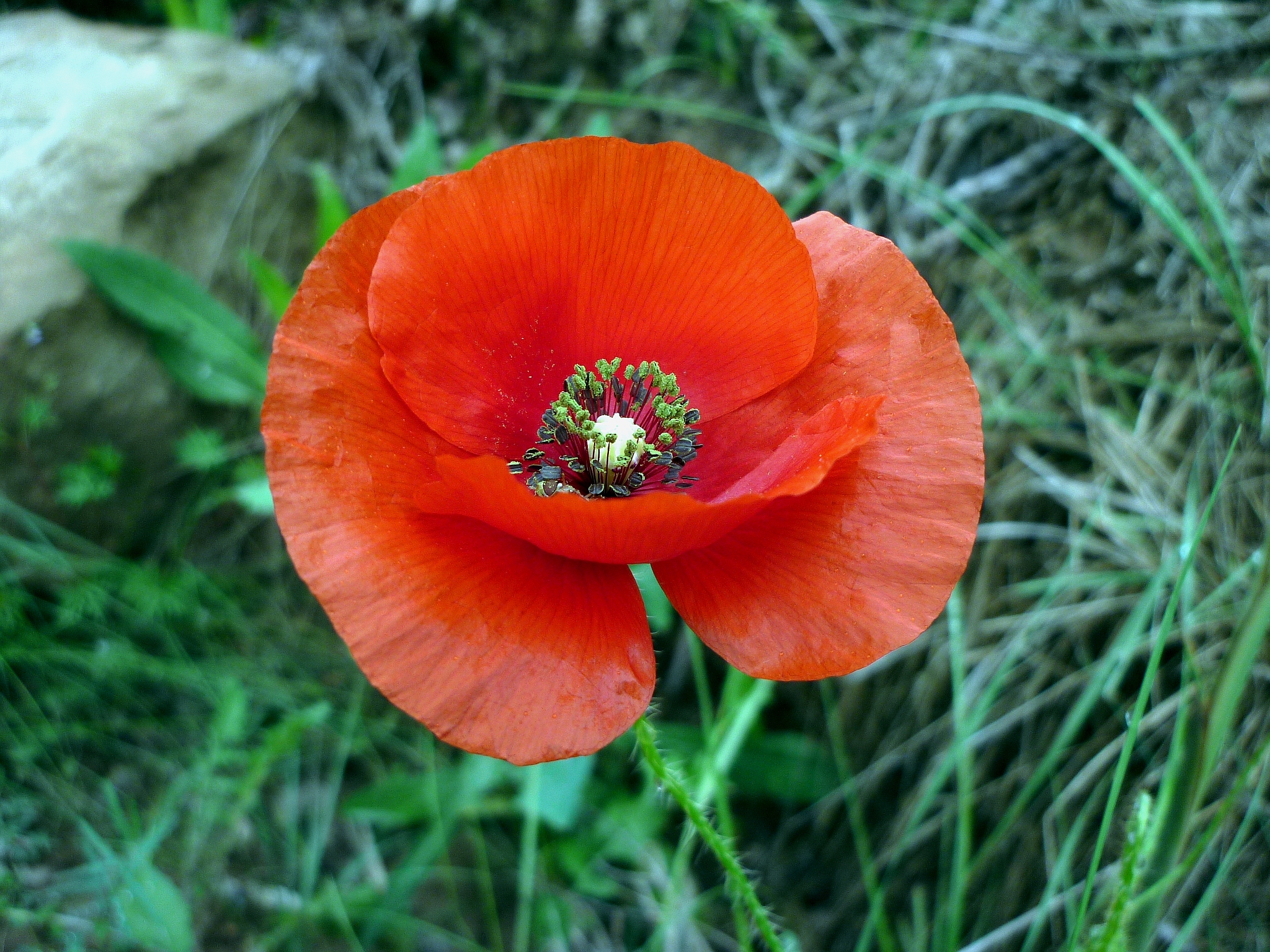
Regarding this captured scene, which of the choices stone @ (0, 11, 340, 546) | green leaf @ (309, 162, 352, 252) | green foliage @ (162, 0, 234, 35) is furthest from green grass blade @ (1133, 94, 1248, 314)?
green foliage @ (162, 0, 234, 35)

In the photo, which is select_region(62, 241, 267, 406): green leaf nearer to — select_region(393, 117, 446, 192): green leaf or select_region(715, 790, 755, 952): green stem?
select_region(393, 117, 446, 192): green leaf

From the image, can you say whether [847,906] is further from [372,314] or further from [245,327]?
[245,327]

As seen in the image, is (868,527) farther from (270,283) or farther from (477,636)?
(270,283)

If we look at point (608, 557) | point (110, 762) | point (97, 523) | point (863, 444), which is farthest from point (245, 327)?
point (863, 444)

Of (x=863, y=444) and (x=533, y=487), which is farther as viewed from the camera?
(x=533, y=487)

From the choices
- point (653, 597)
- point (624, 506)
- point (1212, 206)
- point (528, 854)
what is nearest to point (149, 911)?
point (528, 854)

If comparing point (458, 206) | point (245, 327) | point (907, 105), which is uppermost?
point (458, 206)
